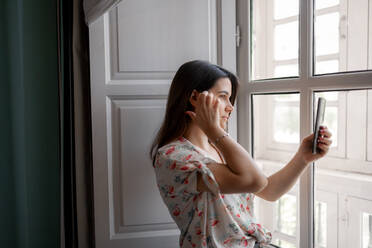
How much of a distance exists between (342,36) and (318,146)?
14.4 inches

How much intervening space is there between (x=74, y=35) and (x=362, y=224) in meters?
1.24

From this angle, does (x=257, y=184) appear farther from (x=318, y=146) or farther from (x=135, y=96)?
(x=135, y=96)

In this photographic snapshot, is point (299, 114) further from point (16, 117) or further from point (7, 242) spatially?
point (7, 242)

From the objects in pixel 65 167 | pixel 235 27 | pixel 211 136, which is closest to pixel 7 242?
pixel 65 167

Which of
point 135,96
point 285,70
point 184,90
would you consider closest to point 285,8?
point 285,70

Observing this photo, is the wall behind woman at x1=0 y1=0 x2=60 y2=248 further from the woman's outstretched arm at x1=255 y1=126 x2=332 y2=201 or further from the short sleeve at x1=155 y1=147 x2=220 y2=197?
the woman's outstretched arm at x1=255 y1=126 x2=332 y2=201

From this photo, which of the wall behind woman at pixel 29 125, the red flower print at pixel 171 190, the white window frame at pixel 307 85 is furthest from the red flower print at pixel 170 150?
the wall behind woman at pixel 29 125

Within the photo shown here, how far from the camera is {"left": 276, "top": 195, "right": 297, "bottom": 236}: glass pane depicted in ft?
4.47

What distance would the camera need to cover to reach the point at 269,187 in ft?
4.09

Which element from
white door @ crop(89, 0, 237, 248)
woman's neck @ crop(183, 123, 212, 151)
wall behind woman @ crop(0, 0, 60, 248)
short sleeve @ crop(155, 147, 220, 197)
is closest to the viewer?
short sleeve @ crop(155, 147, 220, 197)

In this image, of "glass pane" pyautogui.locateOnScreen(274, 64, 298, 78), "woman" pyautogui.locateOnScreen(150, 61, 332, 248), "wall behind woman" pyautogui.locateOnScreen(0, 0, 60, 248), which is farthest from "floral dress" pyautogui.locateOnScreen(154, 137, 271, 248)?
"wall behind woman" pyautogui.locateOnScreen(0, 0, 60, 248)

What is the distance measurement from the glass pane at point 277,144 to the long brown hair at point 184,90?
0.31 metres

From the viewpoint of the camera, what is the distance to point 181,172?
103 centimetres

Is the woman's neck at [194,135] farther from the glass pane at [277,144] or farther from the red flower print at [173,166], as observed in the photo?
the glass pane at [277,144]
